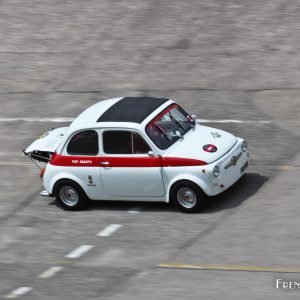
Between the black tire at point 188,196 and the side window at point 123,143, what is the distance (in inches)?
34.1

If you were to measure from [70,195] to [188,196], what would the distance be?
2290 millimetres

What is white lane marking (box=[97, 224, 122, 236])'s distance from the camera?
14.2 m

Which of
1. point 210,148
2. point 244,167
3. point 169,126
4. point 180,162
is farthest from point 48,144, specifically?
point 244,167

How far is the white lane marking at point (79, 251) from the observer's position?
13500 millimetres

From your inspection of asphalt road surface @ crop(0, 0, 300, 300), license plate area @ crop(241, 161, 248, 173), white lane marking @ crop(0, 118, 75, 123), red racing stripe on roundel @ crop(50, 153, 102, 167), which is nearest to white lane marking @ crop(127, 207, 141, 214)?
asphalt road surface @ crop(0, 0, 300, 300)

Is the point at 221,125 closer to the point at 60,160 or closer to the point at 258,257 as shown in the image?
the point at 60,160

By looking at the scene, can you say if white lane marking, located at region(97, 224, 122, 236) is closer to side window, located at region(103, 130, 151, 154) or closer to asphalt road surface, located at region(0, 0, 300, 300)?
asphalt road surface, located at region(0, 0, 300, 300)

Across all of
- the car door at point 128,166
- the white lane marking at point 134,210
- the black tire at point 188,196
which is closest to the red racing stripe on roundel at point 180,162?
the car door at point 128,166

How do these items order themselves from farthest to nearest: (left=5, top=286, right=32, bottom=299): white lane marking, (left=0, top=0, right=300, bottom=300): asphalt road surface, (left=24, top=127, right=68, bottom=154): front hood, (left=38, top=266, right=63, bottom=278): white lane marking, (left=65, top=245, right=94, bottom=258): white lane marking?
(left=24, top=127, right=68, bottom=154): front hood
(left=65, top=245, right=94, bottom=258): white lane marking
(left=38, top=266, right=63, bottom=278): white lane marking
(left=0, top=0, right=300, bottom=300): asphalt road surface
(left=5, top=286, right=32, bottom=299): white lane marking

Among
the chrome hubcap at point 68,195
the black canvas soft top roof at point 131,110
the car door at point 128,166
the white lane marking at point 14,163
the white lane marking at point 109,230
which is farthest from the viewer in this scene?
the white lane marking at point 14,163

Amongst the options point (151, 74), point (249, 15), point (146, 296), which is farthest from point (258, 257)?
point (249, 15)

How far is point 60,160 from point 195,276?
4.11 metres

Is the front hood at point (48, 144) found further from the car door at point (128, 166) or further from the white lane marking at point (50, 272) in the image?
the white lane marking at point (50, 272)

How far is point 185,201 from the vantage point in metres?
14.6
